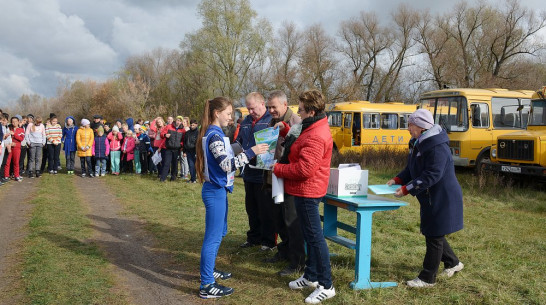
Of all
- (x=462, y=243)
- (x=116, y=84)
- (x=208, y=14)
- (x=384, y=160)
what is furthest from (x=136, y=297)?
(x=116, y=84)

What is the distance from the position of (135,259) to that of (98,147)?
29.6 ft

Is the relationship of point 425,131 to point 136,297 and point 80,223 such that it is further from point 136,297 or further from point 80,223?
point 80,223

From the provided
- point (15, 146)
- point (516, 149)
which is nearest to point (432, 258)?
point (516, 149)

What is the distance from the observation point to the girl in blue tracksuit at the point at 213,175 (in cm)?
424

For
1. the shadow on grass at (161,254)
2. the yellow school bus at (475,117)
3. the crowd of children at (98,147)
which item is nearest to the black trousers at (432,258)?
the shadow on grass at (161,254)

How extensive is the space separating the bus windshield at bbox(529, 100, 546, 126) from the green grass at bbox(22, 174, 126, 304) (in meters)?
12.0

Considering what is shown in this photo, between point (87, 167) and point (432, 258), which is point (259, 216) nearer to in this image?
point (432, 258)

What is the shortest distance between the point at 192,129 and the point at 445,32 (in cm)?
3051

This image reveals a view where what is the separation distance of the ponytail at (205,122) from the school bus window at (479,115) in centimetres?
1217

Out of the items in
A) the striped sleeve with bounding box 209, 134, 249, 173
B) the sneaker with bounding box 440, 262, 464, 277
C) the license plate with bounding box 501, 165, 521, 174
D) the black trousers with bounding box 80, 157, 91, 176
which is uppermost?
the striped sleeve with bounding box 209, 134, 249, 173

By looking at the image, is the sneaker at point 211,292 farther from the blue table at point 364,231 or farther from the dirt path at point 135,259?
the blue table at point 364,231

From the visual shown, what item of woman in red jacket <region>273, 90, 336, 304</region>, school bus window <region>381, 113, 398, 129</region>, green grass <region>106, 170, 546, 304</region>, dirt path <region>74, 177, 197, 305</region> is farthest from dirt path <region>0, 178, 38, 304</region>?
school bus window <region>381, 113, 398, 129</region>

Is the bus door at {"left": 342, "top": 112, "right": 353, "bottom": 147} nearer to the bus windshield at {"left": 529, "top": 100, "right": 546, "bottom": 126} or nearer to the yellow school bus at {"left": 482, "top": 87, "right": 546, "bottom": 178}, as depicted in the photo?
the yellow school bus at {"left": 482, "top": 87, "right": 546, "bottom": 178}

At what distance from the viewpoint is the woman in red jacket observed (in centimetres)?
412
